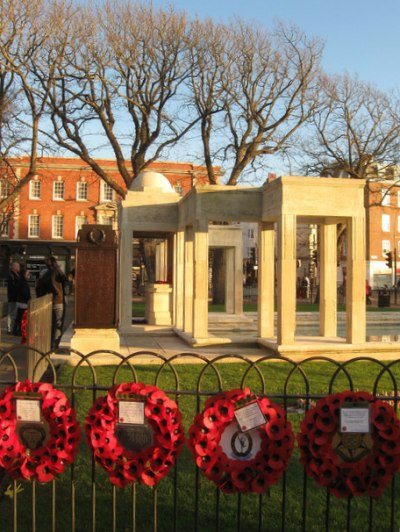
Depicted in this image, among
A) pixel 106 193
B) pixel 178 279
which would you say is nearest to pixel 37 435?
pixel 178 279

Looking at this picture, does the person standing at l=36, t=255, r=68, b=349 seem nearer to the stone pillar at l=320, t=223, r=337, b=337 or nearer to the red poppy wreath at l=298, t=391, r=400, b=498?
the stone pillar at l=320, t=223, r=337, b=337

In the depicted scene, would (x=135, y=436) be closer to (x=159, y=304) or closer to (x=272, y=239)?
(x=272, y=239)

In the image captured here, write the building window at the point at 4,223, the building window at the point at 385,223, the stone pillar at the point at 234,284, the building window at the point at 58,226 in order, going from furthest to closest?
the building window at the point at 385,223 → the building window at the point at 58,226 → the building window at the point at 4,223 → the stone pillar at the point at 234,284

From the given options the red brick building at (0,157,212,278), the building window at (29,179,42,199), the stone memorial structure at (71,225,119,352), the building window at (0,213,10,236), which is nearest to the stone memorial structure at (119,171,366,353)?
the stone memorial structure at (71,225,119,352)

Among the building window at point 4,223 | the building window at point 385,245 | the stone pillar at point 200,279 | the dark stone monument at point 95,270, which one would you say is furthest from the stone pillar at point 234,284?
the building window at point 385,245

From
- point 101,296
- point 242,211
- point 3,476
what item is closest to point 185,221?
point 242,211

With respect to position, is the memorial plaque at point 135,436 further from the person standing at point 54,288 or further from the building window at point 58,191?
the building window at point 58,191

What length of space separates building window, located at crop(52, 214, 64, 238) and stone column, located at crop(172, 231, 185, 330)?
37.9 metres

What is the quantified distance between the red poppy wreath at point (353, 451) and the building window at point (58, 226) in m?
52.2

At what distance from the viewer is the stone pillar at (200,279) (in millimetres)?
12867

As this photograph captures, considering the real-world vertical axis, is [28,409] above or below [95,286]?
below

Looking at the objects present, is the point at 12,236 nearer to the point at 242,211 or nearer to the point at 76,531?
the point at 242,211

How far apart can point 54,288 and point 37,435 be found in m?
9.30

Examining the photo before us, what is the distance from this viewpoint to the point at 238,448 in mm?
3504
